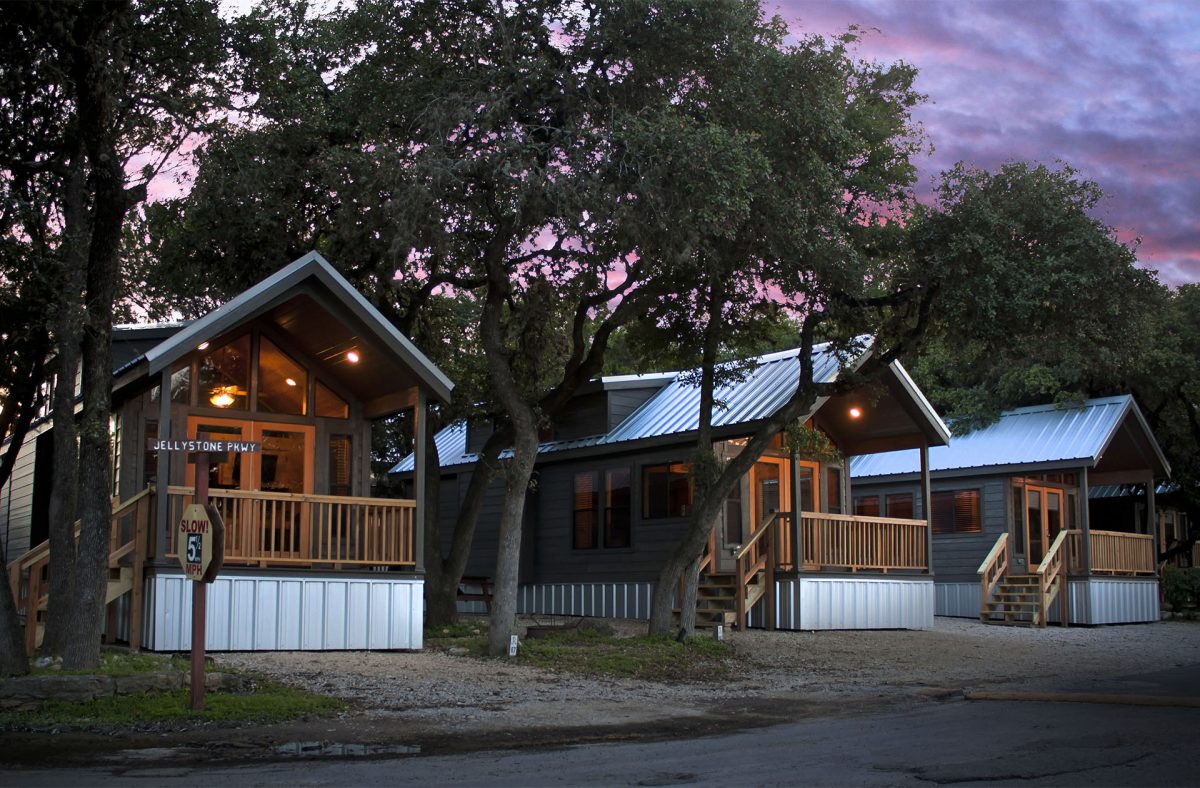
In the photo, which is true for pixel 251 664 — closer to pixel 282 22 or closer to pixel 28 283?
pixel 28 283

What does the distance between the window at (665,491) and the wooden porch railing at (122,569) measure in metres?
10.3

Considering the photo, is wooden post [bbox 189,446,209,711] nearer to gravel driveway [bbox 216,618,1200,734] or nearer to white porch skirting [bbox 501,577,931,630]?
gravel driveway [bbox 216,618,1200,734]

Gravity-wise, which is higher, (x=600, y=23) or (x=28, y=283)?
(x=600, y=23)

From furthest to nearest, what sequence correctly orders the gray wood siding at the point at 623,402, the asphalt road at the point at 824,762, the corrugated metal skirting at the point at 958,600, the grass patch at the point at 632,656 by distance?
the corrugated metal skirting at the point at 958,600
the gray wood siding at the point at 623,402
the grass patch at the point at 632,656
the asphalt road at the point at 824,762

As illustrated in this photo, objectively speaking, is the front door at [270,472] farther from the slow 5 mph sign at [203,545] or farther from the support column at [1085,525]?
the support column at [1085,525]

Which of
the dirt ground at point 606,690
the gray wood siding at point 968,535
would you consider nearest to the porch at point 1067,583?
the gray wood siding at point 968,535

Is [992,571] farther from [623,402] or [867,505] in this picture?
[623,402]

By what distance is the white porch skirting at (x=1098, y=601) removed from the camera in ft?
86.2

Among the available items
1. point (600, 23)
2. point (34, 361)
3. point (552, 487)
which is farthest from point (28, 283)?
point (552, 487)

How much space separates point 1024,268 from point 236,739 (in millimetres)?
12552

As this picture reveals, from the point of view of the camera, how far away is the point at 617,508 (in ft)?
81.6

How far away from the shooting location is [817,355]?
2314 centimetres

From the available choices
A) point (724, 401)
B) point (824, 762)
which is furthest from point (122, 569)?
point (824, 762)

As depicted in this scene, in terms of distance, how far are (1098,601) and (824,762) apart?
2018 centimetres
